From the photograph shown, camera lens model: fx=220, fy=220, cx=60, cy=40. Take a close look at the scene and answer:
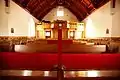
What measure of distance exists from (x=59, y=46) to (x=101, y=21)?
26.9ft

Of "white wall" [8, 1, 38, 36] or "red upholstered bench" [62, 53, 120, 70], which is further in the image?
"white wall" [8, 1, 38, 36]

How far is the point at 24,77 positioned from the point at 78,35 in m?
13.3

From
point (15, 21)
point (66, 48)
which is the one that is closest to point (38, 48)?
point (66, 48)

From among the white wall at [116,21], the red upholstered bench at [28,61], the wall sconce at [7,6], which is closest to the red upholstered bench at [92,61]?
the red upholstered bench at [28,61]

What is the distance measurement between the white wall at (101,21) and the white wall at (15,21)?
344 cm

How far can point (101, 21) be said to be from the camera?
1078 cm

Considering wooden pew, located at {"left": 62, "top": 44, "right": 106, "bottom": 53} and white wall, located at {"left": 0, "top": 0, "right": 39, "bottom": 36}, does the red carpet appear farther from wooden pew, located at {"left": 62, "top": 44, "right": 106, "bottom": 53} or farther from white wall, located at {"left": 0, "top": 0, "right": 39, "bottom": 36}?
white wall, located at {"left": 0, "top": 0, "right": 39, "bottom": 36}

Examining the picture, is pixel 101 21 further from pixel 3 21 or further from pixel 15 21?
pixel 3 21

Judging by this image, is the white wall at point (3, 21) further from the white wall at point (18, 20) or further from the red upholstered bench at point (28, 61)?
the red upholstered bench at point (28, 61)

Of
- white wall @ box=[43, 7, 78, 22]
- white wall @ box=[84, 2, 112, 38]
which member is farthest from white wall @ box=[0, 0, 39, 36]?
white wall @ box=[43, 7, 78, 22]

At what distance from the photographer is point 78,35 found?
17.0 m

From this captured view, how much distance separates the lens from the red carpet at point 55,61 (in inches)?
177

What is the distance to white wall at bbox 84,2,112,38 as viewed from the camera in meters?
10.2

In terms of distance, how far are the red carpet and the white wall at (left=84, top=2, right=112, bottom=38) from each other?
18.7ft
